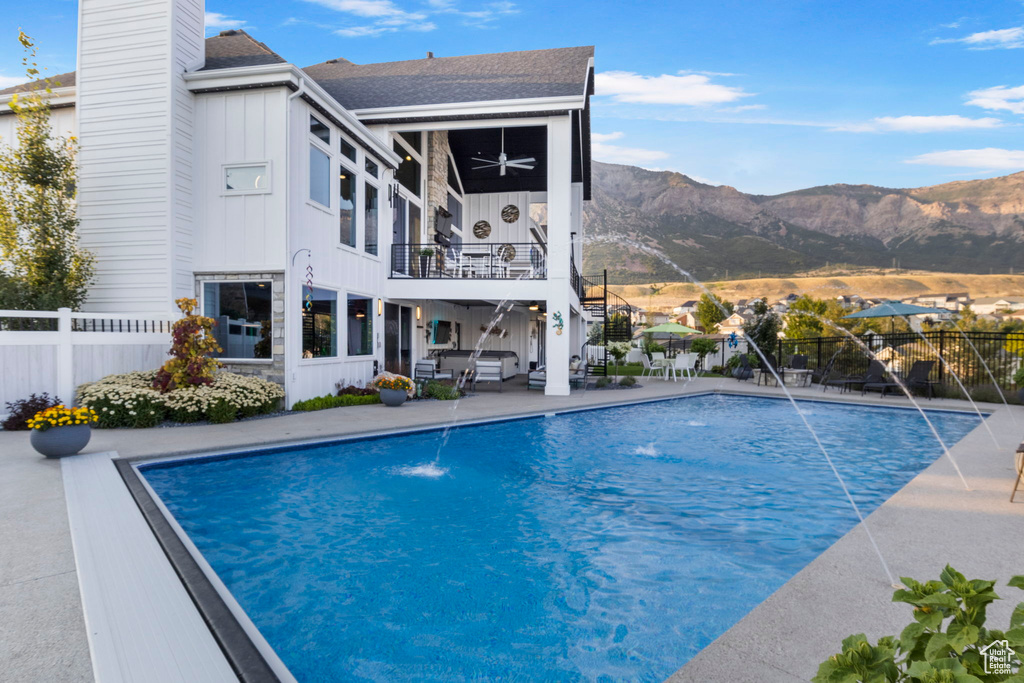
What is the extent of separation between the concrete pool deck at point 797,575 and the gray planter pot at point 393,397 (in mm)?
4030

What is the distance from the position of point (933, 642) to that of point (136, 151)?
44.3ft

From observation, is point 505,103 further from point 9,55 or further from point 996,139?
point 996,139

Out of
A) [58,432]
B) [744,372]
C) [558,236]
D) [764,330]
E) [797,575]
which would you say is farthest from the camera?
[764,330]

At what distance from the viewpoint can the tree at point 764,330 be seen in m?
24.5

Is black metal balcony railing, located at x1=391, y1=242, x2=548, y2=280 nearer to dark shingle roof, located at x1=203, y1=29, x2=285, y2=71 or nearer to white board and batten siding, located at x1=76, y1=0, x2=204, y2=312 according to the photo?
dark shingle roof, located at x1=203, y1=29, x2=285, y2=71

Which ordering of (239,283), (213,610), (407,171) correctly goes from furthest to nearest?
1. (407,171)
2. (239,283)
3. (213,610)

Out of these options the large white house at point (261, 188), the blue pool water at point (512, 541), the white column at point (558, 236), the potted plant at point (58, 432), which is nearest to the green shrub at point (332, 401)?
the large white house at point (261, 188)

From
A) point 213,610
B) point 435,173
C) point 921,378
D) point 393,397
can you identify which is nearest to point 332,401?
point 393,397

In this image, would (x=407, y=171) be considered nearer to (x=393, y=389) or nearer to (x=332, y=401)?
(x=393, y=389)

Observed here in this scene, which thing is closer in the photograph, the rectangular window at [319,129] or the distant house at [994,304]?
the rectangular window at [319,129]

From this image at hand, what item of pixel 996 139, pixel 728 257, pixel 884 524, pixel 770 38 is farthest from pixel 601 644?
pixel 996 139

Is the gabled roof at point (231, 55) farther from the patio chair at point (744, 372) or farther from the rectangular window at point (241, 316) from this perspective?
the patio chair at point (744, 372)

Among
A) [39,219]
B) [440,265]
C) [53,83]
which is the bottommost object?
[440,265]

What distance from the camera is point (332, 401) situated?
11.7 meters
